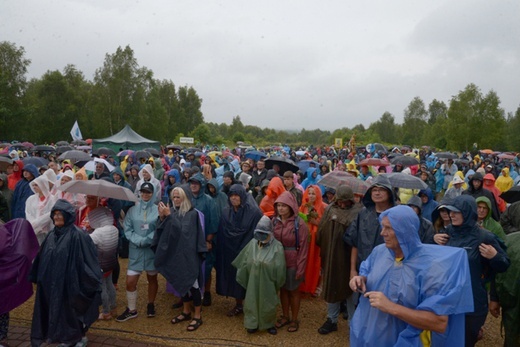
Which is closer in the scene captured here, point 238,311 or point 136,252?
point 136,252

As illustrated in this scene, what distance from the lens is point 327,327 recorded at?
4.64 m

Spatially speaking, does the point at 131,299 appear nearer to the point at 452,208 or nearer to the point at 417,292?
the point at 417,292

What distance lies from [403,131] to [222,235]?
86.0 meters

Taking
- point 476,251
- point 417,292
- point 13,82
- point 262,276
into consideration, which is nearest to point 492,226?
point 476,251

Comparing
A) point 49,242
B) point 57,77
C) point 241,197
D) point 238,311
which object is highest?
point 57,77

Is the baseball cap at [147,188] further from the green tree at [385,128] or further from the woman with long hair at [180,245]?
the green tree at [385,128]

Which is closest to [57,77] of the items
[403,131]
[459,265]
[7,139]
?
[7,139]

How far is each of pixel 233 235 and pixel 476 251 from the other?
9.59 feet

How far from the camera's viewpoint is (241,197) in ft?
16.6

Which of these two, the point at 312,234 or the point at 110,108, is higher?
Result: the point at 110,108

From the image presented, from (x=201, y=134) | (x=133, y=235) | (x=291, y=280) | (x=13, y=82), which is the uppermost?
(x=13, y=82)

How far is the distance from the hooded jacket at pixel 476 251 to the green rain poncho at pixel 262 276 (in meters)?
1.93

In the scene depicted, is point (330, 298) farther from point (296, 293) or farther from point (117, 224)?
point (117, 224)

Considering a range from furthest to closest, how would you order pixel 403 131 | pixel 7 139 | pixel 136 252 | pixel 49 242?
pixel 403 131 → pixel 7 139 → pixel 136 252 → pixel 49 242
